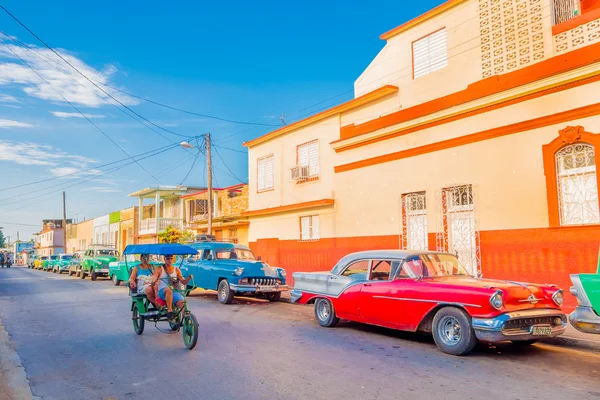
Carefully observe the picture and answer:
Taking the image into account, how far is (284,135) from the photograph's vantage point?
68.9ft

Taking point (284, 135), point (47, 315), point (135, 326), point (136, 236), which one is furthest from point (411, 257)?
point (136, 236)

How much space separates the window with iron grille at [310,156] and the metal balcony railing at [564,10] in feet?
30.8

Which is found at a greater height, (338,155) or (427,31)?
(427,31)

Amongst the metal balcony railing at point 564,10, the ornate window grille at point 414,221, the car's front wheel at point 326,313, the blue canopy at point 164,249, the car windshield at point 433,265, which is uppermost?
the metal balcony railing at point 564,10

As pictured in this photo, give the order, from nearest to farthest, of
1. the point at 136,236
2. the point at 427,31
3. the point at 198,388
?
the point at 198,388
the point at 427,31
the point at 136,236

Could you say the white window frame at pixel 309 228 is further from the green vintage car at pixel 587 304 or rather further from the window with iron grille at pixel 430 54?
the green vintage car at pixel 587 304

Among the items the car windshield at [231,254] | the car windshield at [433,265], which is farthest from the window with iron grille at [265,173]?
the car windshield at [433,265]

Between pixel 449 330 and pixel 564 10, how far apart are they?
8650mm

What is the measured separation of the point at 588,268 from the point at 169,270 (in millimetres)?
8324

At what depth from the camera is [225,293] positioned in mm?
13750

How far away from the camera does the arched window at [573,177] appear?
10227mm

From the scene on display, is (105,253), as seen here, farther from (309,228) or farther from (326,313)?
(326,313)

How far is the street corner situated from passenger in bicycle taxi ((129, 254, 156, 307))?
2.09 metres

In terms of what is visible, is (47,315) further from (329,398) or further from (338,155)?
(338,155)
